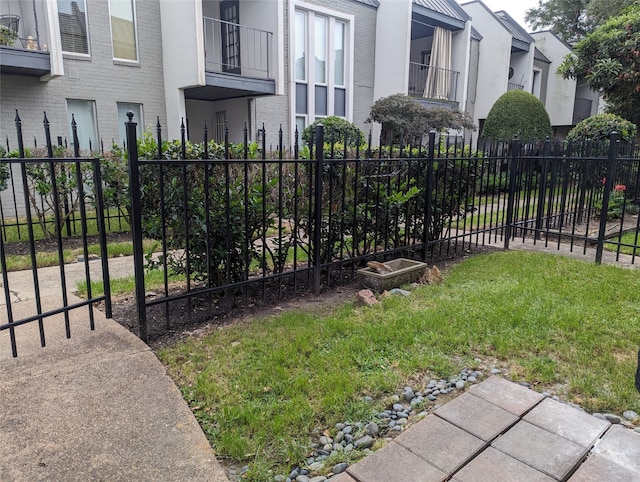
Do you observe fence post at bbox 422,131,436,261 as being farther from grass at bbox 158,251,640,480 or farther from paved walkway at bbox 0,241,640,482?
paved walkway at bbox 0,241,640,482

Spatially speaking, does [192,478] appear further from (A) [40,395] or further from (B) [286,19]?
(B) [286,19]

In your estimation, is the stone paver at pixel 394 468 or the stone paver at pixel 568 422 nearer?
the stone paver at pixel 394 468

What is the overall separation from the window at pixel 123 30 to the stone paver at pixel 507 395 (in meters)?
11.4

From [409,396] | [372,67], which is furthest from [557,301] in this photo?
[372,67]

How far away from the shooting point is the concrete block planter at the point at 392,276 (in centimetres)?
491

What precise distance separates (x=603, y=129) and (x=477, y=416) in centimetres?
1159

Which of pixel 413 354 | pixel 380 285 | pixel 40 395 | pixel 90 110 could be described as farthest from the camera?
pixel 90 110

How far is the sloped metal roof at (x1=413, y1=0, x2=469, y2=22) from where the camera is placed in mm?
16562

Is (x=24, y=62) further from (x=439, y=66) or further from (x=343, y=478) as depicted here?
(x=439, y=66)

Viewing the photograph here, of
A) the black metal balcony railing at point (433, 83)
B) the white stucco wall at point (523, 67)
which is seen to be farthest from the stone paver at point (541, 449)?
the white stucco wall at point (523, 67)

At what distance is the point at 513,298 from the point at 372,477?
292 cm

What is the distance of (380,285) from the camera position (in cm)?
490

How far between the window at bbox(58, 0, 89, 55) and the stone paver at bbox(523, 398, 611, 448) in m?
11.6

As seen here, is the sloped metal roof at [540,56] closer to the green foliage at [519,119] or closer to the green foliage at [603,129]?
the green foliage at [519,119]
